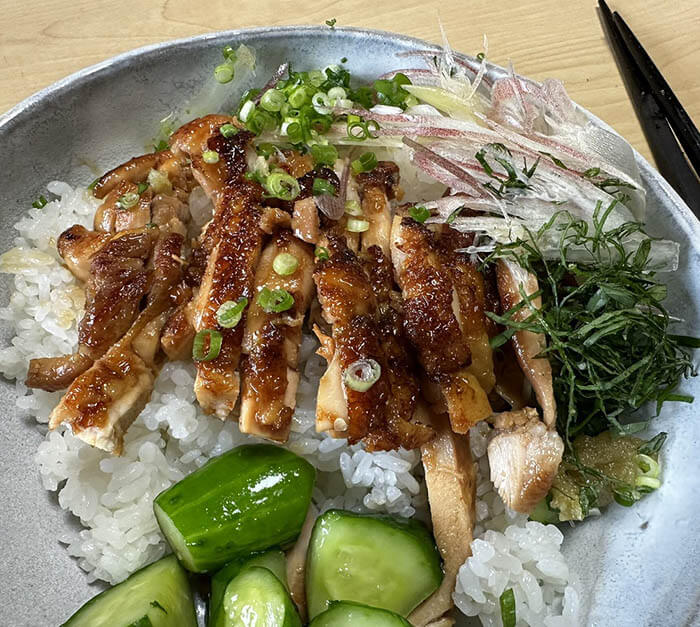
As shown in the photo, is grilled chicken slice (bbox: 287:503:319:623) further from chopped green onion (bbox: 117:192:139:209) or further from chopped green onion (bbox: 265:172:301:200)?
chopped green onion (bbox: 117:192:139:209)

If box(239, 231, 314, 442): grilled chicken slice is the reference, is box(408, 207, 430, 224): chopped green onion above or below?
above

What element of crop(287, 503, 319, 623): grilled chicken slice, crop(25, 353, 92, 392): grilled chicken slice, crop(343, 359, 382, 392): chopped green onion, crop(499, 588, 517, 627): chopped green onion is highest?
crop(25, 353, 92, 392): grilled chicken slice

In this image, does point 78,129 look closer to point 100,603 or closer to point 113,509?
point 113,509

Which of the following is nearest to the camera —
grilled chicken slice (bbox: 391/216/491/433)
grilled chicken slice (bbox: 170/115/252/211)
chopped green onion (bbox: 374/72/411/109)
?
grilled chicken slice (bbox: 391/216/491/433)

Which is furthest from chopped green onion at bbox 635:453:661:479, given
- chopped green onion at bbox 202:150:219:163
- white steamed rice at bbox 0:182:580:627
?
chopped green onion at bbox 202:150:219:163

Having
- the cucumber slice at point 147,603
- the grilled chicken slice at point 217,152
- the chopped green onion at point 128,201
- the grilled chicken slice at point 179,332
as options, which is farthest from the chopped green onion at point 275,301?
the cucumber slice at point 147,603

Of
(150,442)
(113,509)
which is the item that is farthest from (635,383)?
(113,509)
